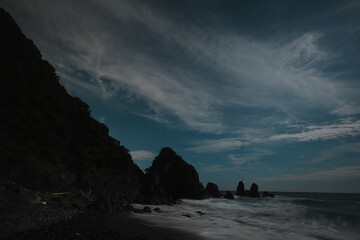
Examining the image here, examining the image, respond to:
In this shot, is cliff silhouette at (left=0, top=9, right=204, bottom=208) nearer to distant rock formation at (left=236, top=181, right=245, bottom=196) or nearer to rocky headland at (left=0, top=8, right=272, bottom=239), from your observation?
rocky headland at (left=0, top=8, right=272, bottom=239)

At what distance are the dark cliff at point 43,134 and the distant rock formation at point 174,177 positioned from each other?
636 inches

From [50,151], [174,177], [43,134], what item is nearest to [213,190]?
[174,177]

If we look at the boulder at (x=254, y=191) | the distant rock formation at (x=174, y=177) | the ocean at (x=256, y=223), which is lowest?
the boulder at (x=254, y=191)

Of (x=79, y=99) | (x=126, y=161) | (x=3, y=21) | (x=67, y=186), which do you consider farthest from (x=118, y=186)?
(x=3, y=21)

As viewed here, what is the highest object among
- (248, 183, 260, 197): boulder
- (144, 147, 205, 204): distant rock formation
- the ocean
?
(144, 147, 205, 204): distant rock formation

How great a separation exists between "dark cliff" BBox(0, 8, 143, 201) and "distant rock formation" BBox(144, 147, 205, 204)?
1616 centimetres

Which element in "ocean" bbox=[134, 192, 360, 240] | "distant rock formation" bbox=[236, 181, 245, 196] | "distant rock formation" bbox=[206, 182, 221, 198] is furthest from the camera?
"distant rock formation" bbox=[236, 181, 245, 196]

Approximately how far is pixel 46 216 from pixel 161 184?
39.6m

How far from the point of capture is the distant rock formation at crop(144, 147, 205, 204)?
48938 millimetres

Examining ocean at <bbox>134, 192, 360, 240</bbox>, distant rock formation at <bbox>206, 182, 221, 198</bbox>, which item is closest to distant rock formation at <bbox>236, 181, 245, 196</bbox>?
distant rock formation at <bbox>206, 182, 221, 198</bbox>

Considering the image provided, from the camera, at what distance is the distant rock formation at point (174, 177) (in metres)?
48.9

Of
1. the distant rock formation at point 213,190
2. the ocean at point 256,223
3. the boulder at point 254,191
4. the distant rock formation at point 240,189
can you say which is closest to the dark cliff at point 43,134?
the ocean at point 256,223

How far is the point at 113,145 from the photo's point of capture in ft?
108

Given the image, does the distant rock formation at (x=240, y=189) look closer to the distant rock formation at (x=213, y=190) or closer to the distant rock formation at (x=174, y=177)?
the distant rock formation at (x=213, y=190)
